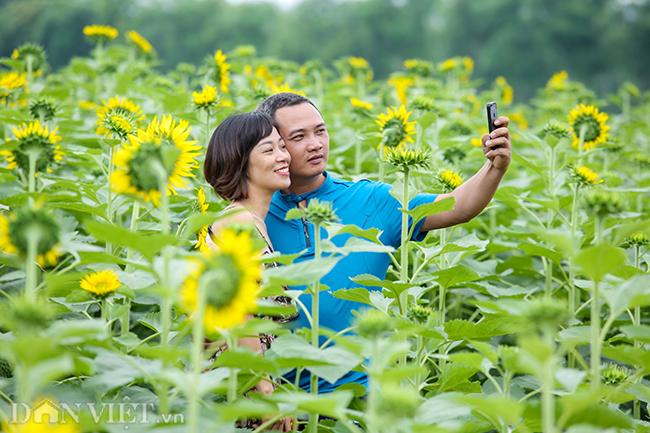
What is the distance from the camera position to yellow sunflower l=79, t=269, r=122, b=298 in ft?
5.28

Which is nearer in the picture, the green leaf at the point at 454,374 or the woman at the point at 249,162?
the green leaf at the point at 454,374

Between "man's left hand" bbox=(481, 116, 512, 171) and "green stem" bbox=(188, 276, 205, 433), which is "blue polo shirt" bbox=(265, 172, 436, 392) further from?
"green stem" bbox=(188, 276, 205, 433)

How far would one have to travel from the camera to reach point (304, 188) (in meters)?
2.60

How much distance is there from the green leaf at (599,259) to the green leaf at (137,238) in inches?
34.8

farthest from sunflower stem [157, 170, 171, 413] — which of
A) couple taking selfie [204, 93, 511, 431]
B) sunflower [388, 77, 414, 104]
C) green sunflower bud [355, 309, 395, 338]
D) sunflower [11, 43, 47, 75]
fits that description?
sunflower [388, 77, 414, 104]

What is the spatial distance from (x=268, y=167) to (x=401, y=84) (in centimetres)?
302

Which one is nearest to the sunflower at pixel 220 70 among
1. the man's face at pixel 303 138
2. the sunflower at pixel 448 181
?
the man's face at pixel 303 138

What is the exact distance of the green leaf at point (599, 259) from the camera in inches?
48.3

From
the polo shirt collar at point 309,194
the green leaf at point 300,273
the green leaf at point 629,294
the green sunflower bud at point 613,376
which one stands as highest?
the polo shirt collar at point 309,194

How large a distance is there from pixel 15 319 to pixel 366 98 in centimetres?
423

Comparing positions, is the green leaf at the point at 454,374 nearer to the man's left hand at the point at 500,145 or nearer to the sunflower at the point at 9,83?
the man's left hand at the point at 500,145

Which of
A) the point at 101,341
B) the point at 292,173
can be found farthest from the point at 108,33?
the point at 101,341

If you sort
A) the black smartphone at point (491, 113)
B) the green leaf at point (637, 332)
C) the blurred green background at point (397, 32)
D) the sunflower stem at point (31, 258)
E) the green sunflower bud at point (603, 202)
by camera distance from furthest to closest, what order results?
the blurred green background at point (397, 32) → the black smartphone at point (491, 113) → the green sunflower bud at point (603, 202) → the green leaf at point (637, 332) → the sunflower stem at point (31, 258)

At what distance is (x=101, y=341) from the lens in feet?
4.34
